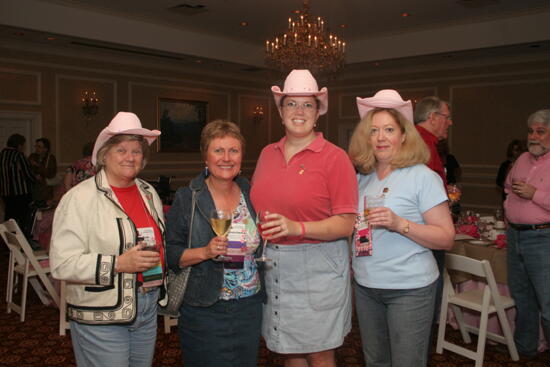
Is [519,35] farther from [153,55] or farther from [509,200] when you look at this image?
[153,55]

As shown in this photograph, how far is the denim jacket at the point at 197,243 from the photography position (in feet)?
6.83

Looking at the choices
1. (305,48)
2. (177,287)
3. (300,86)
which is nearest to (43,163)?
(305,48)

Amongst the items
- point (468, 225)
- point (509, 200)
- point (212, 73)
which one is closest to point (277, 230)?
point (509, 200)

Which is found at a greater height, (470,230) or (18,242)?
(470,230)

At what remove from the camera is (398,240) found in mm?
2092

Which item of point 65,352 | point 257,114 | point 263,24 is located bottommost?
point 65,352

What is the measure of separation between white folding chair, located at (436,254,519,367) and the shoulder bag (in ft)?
6.88

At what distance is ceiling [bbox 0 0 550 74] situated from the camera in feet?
25.7

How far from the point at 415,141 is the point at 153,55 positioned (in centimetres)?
890

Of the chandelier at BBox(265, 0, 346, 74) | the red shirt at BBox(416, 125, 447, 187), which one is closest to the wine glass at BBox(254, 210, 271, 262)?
the red shirt at BBox(416, 125, 447, 187)

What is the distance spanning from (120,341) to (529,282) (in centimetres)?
301

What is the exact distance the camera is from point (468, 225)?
458cm

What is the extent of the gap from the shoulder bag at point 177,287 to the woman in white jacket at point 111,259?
59 millimetres

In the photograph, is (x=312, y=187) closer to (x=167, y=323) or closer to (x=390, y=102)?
(x=390, y=102)
